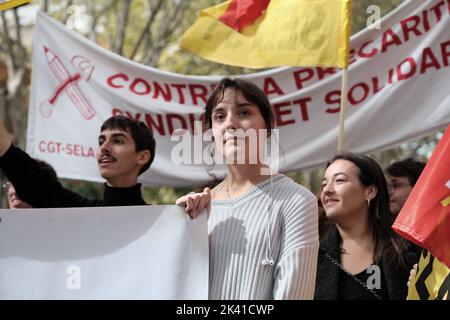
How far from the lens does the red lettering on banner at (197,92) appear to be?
18.3 feet

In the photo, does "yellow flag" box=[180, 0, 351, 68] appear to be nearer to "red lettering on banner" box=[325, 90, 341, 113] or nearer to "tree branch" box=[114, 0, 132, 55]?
"red lettering on banner" box=[325, 90, 341, 113]

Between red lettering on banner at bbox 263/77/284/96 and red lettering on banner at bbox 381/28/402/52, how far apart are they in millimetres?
711

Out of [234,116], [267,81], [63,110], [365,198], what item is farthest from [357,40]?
[234,116]

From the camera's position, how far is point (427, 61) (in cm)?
519

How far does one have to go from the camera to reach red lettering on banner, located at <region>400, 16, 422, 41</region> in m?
5.28

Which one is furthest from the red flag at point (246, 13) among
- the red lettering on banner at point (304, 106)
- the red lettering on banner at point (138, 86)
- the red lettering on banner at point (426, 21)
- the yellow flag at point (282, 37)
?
the red lettering on banner at point (426, 21)

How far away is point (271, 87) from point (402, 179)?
3.50ft

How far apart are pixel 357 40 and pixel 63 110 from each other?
6.45ft

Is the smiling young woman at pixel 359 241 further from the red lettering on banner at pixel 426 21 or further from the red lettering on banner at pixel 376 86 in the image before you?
the red lettering on banner at pixel 426 21

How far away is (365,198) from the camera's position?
423 cm

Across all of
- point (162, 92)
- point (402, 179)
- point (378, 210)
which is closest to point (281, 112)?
point (162, 92)

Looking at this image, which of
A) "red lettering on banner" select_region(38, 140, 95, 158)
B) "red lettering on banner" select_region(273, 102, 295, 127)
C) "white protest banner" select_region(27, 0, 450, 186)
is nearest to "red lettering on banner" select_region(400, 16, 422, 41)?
"white protest banner" select_region(27, 0, 450, 186)
